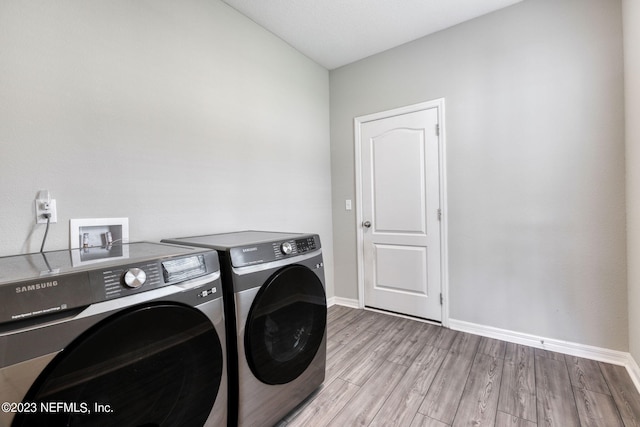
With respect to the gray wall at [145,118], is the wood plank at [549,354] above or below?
below

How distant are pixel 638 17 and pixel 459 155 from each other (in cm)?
117

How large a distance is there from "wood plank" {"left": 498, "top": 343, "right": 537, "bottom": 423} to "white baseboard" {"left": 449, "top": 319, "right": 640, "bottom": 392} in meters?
0.08

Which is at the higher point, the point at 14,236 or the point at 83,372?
the point at 14,236

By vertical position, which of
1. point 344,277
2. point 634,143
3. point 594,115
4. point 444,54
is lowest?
point 344,277

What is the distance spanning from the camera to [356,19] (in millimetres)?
2225

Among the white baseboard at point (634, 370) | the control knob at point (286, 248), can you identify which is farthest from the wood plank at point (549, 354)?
the control knob at point (286, 248)

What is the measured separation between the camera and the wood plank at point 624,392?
138cm

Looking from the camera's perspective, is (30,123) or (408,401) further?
(408,401)

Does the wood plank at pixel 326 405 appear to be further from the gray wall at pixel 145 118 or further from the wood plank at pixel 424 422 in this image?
the gray wall at pixel 145 118

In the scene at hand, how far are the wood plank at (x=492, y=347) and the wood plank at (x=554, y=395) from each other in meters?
0.21

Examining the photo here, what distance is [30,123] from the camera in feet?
3.91

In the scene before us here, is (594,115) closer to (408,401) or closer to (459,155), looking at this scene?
(459,155)

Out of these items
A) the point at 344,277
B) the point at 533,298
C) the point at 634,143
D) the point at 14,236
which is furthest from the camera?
the point at 344,277

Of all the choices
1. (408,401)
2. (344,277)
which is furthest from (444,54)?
(408,401)
